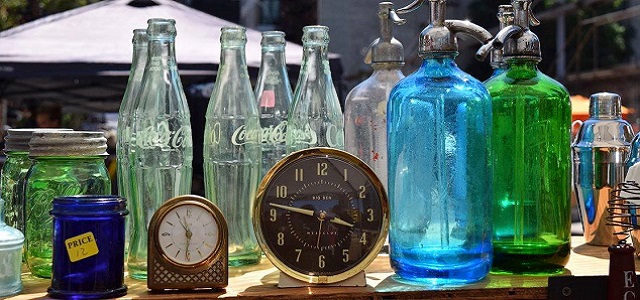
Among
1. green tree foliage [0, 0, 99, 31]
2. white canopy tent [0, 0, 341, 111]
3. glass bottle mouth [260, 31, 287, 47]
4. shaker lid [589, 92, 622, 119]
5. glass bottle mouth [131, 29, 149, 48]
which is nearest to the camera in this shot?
glass bottle mouth [131, 29, 149, 48]

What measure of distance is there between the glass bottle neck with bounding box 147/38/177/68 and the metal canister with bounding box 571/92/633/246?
30.7 inches

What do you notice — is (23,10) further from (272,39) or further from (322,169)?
(322,169)

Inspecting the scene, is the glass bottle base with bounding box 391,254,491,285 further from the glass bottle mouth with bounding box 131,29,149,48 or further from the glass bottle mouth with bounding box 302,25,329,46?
the glass bottle mouth with bounding box 131,29,149,48

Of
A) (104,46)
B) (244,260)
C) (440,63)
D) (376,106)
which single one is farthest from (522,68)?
(104,46)

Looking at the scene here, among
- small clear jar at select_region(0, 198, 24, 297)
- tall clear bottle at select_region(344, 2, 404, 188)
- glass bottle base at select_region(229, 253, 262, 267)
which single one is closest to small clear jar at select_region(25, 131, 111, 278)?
small clear jar at select_region(0, 198, 24, 297)

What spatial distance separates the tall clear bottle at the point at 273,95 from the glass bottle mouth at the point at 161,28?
8.7 inches

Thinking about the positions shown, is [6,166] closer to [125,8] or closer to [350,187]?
[350,187]

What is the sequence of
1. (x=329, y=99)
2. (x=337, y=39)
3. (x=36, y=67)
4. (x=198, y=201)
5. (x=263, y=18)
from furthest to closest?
(x=263, y=18) < (x=337, y=39) < (x=36, y=67) < (x=329, y=99) < (x=198, y=201)

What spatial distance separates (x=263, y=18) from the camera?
10719mm

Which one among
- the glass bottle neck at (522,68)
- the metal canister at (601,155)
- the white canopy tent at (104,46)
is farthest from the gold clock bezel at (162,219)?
the white canopy tent at (104,46)

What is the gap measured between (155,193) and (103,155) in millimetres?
98

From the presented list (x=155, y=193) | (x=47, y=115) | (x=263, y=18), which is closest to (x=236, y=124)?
(x=155, y=193)

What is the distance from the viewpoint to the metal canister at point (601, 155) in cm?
148

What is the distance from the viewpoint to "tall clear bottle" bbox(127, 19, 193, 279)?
120cm
